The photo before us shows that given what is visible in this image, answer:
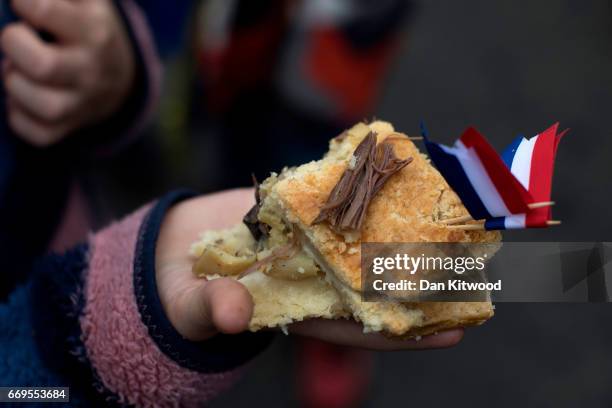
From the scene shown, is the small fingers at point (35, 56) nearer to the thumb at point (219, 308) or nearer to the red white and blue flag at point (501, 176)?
the thumb at point (219, 308)

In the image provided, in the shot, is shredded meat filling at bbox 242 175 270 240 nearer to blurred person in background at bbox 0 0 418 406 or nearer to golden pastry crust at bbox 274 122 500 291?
golden pastry crust at bbox 274 122 500 291

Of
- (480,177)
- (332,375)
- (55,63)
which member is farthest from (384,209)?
(332,375)

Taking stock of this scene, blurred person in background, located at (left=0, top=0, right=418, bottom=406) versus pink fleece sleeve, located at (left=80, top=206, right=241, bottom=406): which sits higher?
blurred person in background, located at (left=0, top=0, right=418, bottom=406)

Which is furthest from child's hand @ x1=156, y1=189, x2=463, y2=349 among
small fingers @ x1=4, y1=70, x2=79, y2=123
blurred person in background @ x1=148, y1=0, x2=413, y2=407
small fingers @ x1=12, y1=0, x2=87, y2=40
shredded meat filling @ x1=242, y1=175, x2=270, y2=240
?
blurred person in background @ x1=148, y1=0, x2=413, y2=407

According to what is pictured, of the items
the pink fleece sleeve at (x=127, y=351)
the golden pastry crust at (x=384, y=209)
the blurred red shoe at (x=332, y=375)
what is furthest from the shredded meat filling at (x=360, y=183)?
the blurred red shoe at (x=332, y=375)

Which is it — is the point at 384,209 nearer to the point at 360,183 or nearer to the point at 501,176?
the point at 360,183

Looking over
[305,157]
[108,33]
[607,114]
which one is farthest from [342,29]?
[607,114]
